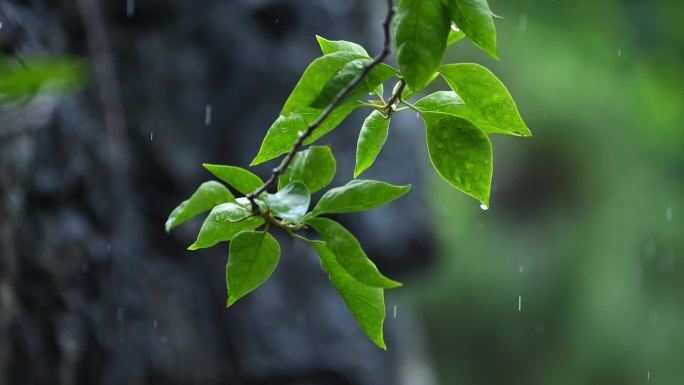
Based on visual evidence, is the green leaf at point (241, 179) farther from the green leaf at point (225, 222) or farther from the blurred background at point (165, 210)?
the blurred background at point (165, 210)

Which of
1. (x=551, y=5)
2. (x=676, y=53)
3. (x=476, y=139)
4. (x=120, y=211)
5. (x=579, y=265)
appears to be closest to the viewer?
(x=476, y=139)

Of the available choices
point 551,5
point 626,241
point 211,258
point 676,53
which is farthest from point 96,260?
point 626,241

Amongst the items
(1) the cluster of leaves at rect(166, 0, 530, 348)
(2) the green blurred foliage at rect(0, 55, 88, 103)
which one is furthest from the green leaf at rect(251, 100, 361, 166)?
(2) the green blurred foliage at rect(0, 55, 88, 103)

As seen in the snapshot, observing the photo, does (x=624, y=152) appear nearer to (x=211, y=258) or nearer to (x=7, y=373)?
(x=211, y=258)

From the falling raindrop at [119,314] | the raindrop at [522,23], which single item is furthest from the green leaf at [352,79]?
the raindrop at [522,23]

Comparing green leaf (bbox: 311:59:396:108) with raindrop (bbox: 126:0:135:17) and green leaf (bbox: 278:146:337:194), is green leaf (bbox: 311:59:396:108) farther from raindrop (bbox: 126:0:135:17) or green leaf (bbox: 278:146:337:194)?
raindrop (bbox: 126:0:135:17)

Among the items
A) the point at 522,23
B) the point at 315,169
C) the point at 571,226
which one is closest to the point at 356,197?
the point at 315,169

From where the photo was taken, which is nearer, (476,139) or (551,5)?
(476,139)

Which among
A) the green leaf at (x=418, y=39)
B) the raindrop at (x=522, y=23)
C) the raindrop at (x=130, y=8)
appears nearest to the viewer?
the green leaf at (x=418, y=39)
